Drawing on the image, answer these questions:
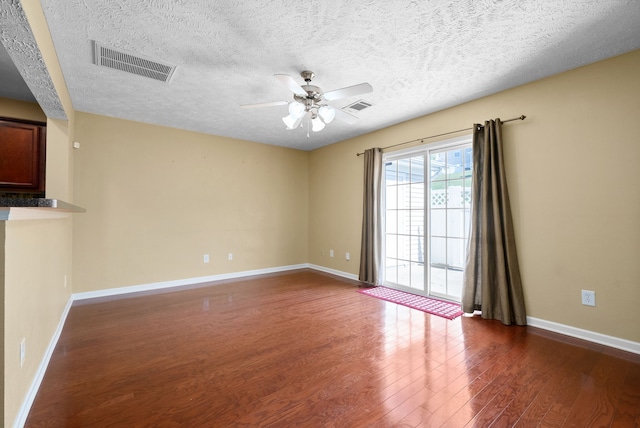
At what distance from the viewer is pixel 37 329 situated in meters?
2.04

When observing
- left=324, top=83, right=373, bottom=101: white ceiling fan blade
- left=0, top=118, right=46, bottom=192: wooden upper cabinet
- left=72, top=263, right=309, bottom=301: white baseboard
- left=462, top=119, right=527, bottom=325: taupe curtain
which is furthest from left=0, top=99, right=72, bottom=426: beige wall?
left=462, top=119, right=527, bottom=325: taupe curtain

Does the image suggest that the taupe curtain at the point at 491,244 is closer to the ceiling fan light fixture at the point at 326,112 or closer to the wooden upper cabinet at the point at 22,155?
the ceiling fan light fixture at the point at 326,112

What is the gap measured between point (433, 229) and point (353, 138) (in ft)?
7.44

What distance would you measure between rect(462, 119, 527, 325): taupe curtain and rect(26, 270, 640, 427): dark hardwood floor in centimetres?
25

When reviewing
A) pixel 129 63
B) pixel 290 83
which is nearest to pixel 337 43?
pixel 290 83

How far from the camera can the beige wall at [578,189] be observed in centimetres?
250

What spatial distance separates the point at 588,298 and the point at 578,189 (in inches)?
40.8

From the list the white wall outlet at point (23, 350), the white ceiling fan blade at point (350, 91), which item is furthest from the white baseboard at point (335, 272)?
the white wall outlet at point (23, 350)

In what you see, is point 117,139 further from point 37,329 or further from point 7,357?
point 7,357

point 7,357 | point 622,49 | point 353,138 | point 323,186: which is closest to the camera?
point 7,357

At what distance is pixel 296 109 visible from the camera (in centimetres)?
279

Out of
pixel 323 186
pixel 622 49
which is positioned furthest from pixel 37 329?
pixel 622 49

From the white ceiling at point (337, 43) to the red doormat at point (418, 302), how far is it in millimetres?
2618

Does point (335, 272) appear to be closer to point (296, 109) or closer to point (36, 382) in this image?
point (296, 109)
